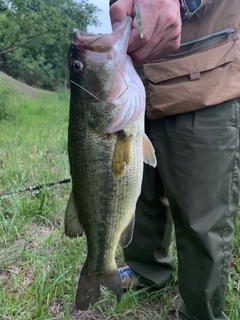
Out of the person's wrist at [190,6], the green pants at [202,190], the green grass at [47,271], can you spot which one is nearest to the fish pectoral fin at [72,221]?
the green pants at [202,190]

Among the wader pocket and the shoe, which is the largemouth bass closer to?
the wader pocket

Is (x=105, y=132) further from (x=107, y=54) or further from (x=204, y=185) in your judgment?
(x=204, y=185)

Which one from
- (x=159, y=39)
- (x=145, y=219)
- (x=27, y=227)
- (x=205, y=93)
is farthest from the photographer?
(x=27, y=227)

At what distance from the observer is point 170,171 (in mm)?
1954

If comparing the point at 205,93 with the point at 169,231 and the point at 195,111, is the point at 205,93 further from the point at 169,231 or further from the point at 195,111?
the point at 169,231

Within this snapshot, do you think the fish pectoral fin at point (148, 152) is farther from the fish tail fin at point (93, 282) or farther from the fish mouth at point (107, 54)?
the fish tail fin at point (93, 282)

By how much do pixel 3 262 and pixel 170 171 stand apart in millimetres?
1377

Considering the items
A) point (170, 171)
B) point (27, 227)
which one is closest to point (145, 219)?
point (170, 171)

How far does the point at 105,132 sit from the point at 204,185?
1.82ft

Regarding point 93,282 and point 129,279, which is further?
point 129,279

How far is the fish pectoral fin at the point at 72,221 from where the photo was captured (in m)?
1.80

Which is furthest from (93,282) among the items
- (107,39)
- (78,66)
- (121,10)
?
(121,10)

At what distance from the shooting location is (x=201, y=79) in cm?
181

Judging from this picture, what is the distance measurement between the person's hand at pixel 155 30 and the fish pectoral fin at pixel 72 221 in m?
0.71
